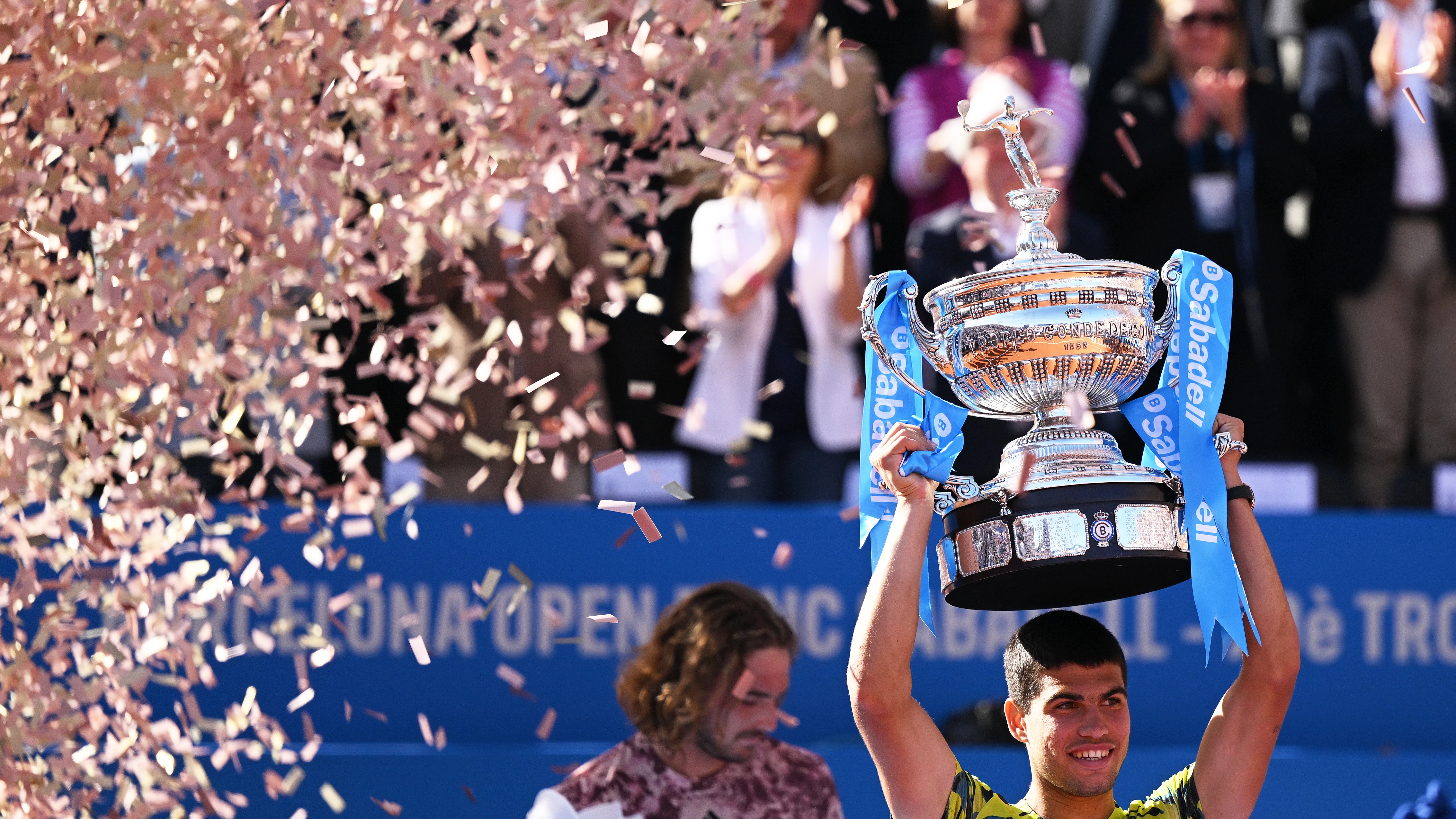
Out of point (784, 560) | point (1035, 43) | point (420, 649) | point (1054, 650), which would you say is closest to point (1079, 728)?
point (1054, 650)

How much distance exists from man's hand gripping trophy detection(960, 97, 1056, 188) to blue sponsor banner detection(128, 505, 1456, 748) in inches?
95.3

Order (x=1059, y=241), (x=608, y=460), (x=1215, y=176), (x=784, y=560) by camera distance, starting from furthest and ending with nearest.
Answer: (x=1215, y=176) → (x=1059, y=241) → (x=784, y=560) → (x=608, y=460)

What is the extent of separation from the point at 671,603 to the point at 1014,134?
2.65 meters

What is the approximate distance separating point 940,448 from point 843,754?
235cm

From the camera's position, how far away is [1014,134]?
305cm

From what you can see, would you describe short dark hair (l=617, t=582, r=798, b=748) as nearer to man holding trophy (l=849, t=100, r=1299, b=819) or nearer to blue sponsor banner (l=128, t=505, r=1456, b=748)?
man holding trophy (l=849, t=100, r=1299, b=819)

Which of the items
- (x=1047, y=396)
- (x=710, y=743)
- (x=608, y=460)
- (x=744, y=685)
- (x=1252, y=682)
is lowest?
(x=710, y=743)

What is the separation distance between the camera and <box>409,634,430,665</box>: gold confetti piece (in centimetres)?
414

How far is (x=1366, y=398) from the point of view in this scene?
602cm

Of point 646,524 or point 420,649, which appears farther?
point 420,649

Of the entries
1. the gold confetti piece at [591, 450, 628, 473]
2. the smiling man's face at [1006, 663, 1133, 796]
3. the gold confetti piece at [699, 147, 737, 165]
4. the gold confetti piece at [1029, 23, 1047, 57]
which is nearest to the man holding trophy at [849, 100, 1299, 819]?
the smiling man's face at [1006, 663, 1133, 796]

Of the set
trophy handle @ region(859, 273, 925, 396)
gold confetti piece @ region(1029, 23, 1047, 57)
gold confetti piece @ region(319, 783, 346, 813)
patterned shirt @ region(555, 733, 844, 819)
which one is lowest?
gold confetti piece @ region(319, 783, 346, 813)

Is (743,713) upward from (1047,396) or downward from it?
downward

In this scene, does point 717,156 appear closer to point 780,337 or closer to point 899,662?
point 899,662
